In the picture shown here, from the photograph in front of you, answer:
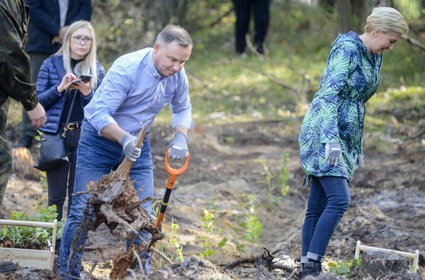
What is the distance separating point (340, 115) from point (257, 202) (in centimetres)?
358

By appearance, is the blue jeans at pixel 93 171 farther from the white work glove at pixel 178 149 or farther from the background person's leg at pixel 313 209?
the background person's leg at pixel 313 209

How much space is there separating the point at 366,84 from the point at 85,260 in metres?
2.34

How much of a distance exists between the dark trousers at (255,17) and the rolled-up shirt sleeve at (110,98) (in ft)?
35.1

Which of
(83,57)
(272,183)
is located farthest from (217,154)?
(83,57)

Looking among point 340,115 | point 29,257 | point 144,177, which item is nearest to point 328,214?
point 340,115

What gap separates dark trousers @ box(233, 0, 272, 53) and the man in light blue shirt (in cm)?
1035

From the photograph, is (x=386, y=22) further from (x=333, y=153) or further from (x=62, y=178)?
(x=62, y=178)

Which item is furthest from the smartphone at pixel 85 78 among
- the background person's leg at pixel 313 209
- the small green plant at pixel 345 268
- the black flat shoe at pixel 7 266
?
the small green plant at pixel 345 268

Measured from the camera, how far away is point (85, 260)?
5.67 meters

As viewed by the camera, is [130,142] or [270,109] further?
[270,109]

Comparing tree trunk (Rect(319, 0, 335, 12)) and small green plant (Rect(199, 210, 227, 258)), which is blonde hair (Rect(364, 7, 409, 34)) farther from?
tree trunk (Rect(319, 0, 335, 12))

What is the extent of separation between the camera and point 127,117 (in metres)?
4.74

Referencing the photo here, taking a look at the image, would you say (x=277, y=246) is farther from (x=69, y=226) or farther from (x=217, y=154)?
(x=217, y=154)

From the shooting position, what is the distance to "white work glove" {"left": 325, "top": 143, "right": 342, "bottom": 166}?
4738mm
